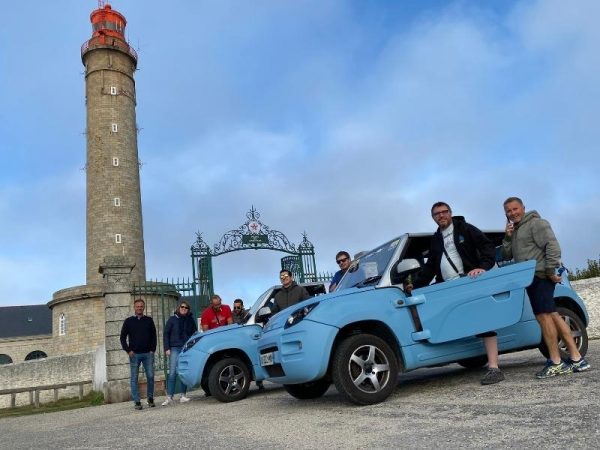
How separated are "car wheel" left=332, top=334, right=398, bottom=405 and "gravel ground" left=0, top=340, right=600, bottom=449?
0.14 metres

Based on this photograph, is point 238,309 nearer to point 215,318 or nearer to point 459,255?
point 215,318

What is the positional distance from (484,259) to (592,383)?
152cm

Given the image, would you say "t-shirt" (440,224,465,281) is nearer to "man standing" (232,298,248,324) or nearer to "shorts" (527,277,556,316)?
"shorts" (527,277,556,316)

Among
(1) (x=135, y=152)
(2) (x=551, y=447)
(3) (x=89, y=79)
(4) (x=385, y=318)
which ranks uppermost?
(3) (x=89, y=79)

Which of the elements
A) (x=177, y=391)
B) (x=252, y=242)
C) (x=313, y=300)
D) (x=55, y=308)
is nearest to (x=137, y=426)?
(x=313, y=300)

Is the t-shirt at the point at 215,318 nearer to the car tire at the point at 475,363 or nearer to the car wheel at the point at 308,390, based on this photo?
the car wheel at the point at 308,390

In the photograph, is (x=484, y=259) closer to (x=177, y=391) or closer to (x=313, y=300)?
(x=313, y=300)

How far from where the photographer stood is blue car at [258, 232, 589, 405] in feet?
16.8

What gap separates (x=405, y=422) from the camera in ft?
13.8

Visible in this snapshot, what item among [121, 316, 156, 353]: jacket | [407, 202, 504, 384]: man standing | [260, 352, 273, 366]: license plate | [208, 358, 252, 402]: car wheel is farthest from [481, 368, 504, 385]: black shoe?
[121, 316, 156, 353]: jacket

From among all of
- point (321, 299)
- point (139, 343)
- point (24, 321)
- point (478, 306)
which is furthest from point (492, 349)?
point (24, 321)

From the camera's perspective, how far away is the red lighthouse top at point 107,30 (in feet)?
112

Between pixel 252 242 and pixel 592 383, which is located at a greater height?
pixel 252 242

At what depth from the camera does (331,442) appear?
3875 mm
